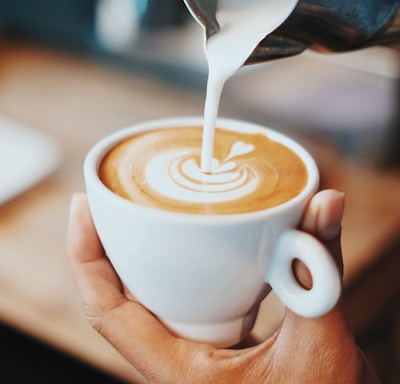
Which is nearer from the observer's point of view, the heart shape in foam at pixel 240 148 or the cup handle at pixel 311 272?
the cup handle at pixel 311 272

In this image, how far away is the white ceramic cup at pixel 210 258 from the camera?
436mm

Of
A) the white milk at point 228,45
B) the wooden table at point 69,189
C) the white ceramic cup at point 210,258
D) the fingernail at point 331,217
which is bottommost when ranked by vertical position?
the wooden table at point 69,189

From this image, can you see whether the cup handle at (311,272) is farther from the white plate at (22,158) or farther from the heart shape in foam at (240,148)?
the white plate at (22,158)

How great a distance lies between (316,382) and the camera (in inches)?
18.9

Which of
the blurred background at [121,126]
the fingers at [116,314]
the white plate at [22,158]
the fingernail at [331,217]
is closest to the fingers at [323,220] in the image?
the fingernail at [331,217]

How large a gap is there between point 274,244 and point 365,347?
2.29 feet

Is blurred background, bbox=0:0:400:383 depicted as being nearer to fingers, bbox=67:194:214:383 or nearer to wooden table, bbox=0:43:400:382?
wooden table, bbox=0:43:400:382

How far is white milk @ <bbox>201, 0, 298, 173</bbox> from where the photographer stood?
50 centimetres

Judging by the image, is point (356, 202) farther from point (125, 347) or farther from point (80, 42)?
point (80, 42)

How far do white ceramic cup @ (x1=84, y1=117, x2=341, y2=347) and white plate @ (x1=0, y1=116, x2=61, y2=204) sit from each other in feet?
1.84

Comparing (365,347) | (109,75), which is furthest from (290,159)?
(109,75)

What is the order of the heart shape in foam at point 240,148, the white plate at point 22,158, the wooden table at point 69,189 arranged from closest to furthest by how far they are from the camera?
1. the heart shape in foam at point 240,148
2. the wooden table at point 69,189
3. the white plate at point 22,158

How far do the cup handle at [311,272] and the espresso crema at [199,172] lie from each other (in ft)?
0.12

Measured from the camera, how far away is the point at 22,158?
1.11 metres
